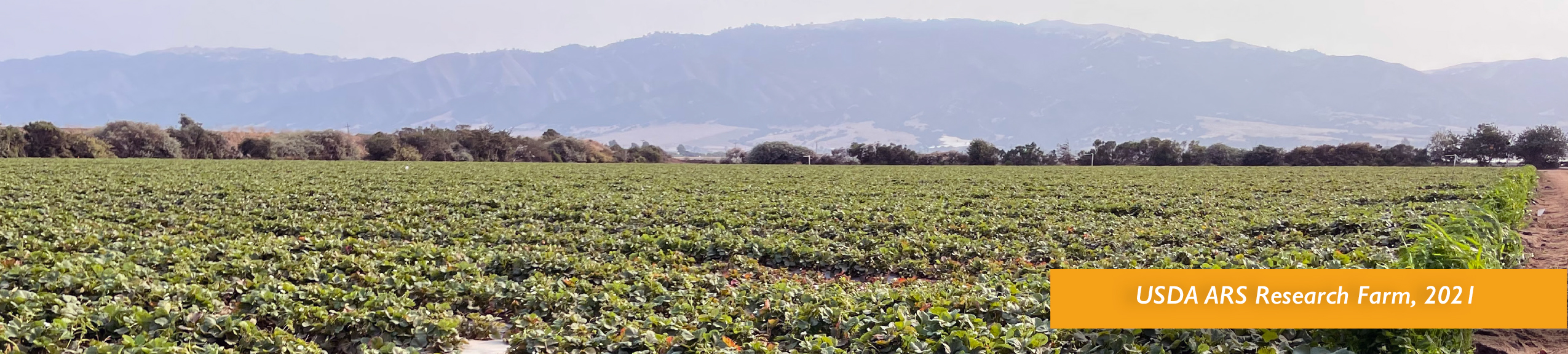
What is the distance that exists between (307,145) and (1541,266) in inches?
3722

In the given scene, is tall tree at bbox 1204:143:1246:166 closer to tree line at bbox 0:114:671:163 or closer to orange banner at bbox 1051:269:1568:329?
tree line at bbox 0:114:671:163

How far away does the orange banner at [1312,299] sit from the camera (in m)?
5.37

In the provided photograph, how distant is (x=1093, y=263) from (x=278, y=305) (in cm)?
870

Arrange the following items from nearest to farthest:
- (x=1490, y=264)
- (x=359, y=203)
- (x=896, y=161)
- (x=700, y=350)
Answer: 1. (x=700, y=350)
2. (x=1490, y=264)
3. (x=359, y=203)
4. (x=896, y=161)

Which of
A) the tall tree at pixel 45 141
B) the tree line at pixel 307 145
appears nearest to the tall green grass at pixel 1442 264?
the tree line at pixel 307 145

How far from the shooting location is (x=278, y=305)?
712 cm

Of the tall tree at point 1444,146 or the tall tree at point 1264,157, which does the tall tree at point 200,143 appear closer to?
the tall tree at point 1264,157

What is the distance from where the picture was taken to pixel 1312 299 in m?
5.61

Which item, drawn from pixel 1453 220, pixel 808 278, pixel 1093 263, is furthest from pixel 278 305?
pixel 1453 220

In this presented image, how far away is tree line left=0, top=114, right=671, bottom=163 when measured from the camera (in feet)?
211

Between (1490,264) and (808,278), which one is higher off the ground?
(1490,264)

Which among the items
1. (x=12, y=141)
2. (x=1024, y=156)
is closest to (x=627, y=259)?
(x=12, y=141)

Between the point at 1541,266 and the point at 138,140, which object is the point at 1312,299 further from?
the point at 138,140

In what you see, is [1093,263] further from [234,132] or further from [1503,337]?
[234,132]
